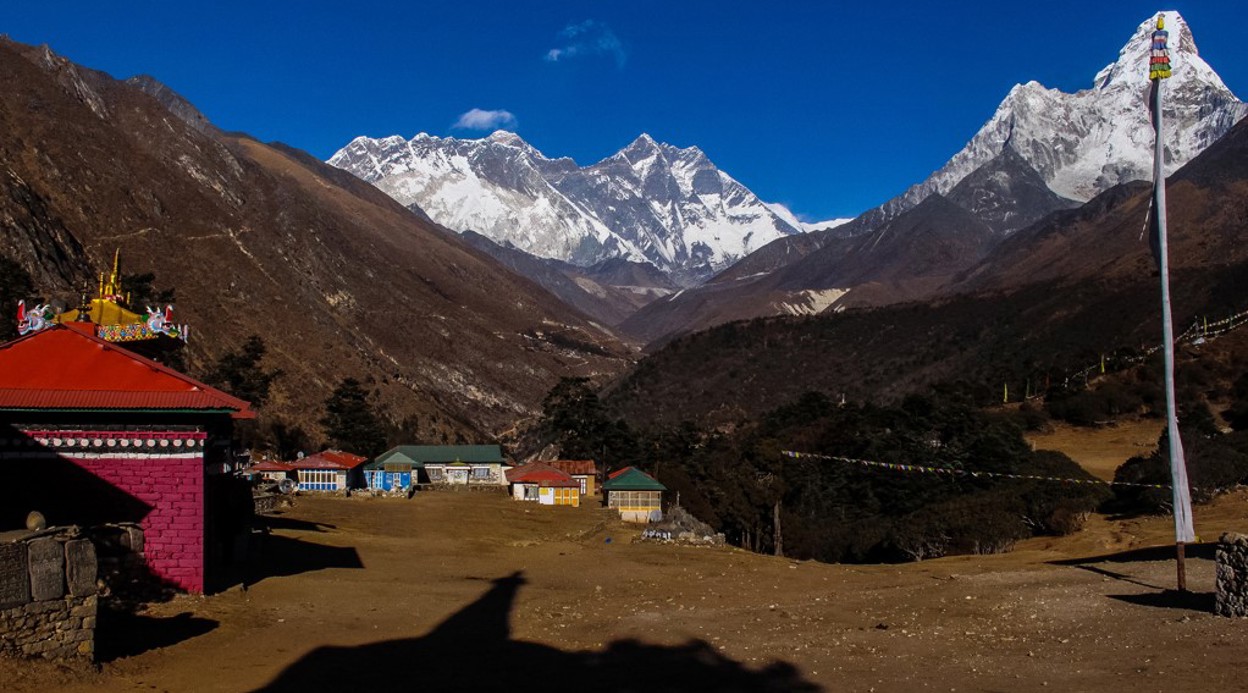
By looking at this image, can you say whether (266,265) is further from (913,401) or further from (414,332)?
(913,401)

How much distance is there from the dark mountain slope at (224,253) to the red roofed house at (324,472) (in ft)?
55.6

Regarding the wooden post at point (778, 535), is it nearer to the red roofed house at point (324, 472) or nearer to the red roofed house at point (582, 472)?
the red roofed house at point (582, 472)

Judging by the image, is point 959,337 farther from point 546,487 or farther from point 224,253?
point 224,253

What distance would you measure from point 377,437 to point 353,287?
237ft

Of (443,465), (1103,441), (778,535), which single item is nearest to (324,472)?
(443,465)

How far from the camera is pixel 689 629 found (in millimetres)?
16500

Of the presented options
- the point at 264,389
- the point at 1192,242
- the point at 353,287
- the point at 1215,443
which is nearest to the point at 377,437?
the point at 264,389

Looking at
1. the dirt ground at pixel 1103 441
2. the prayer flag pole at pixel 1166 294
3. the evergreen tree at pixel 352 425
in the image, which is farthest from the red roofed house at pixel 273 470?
the prayer flag pole at pixel 1166 294

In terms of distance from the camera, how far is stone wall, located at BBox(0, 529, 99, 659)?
37.3 ft

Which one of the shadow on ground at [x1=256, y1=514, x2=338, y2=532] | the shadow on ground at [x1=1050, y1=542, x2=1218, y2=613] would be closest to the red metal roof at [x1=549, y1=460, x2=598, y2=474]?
the shadow on ground at [x1=256, y1=514, x2=338, y2=532]

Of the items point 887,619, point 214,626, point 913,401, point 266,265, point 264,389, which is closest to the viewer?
point 214,626

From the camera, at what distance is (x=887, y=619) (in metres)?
16.6

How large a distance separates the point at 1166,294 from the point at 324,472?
170 ft

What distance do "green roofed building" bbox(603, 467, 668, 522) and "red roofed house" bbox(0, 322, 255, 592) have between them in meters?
35.2
